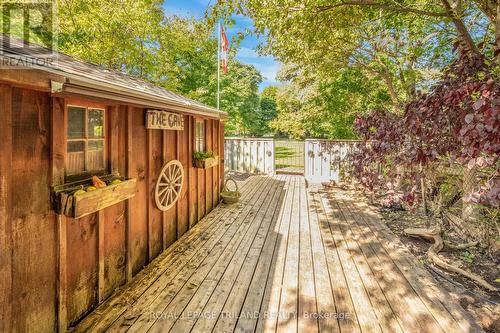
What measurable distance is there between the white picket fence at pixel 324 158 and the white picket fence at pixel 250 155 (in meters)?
1.54

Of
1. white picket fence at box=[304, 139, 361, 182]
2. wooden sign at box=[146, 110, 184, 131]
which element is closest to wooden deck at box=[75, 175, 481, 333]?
wooden sign at box=[146, 110, 184, 131]

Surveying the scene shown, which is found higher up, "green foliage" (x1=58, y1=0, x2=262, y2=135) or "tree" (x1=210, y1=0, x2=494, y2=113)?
"green foliage" (x1=58, y1=0, x2=262, y2=135)

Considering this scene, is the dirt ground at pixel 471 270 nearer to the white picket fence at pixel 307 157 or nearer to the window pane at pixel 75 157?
the white picket fence at pixel 307 157

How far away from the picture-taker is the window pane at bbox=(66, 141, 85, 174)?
6.28ft

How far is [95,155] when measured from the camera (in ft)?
7.18

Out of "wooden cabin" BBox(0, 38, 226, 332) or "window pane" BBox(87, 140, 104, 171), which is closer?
"wooden cabin" BBox(0, 38, 226, 332)

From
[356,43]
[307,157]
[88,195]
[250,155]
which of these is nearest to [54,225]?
[88,195]

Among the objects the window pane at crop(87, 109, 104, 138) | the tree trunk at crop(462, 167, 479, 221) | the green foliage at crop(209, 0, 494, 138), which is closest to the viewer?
the window pane at crop(87, 109, 104, 138)

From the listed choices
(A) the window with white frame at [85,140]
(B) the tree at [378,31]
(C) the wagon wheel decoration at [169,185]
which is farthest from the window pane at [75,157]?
(B) the tree at [378,31]

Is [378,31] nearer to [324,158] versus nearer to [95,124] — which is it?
[324,158]

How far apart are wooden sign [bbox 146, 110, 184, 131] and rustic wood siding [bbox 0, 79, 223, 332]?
9cm

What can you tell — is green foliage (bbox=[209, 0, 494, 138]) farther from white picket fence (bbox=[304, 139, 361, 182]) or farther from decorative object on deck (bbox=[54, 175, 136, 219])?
decorative object on deck (bbox=[54, 175, 136, 219])

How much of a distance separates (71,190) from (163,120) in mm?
1453

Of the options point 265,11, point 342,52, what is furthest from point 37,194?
point 342,52
